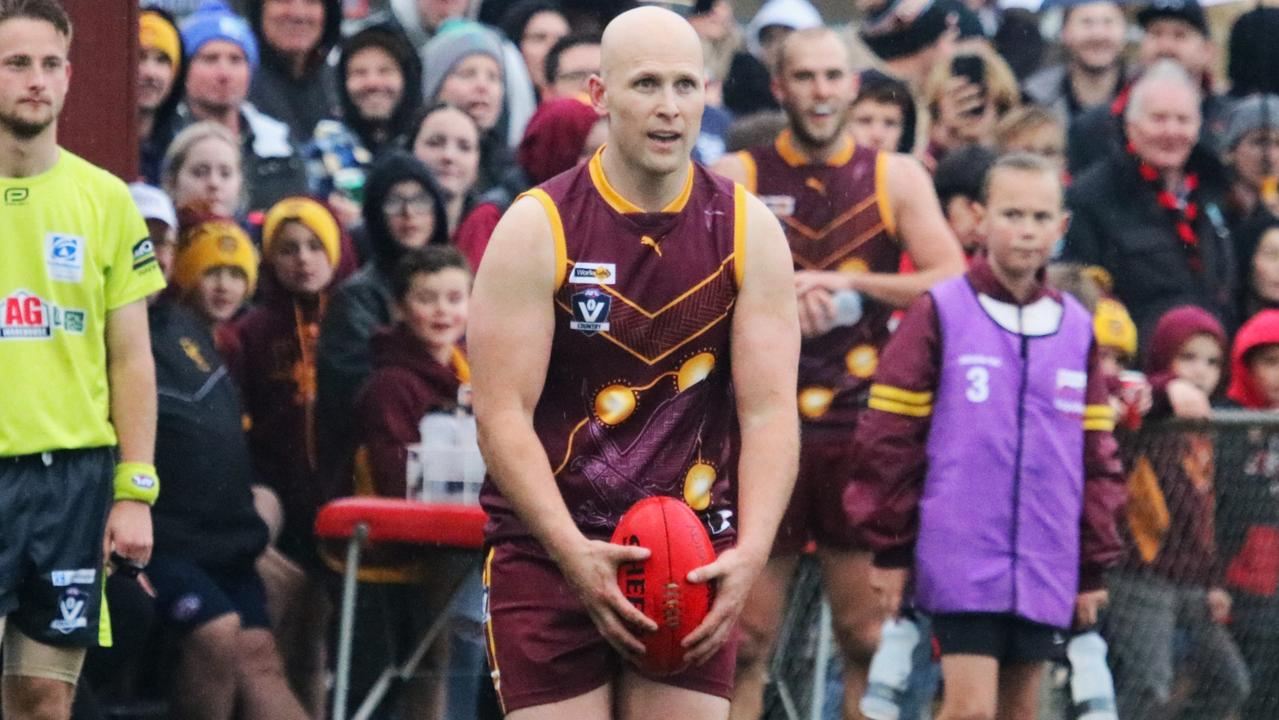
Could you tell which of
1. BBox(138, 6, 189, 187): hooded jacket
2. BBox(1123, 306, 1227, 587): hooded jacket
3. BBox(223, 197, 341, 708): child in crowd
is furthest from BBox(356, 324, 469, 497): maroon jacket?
BBox(1123, 306, 1227, 587): hooded jacket

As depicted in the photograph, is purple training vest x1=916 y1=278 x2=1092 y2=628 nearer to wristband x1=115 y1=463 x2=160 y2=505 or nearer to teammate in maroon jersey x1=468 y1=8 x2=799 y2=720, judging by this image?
teammate in maroon jersey x1=468 y1=8 x2=799 y2=720

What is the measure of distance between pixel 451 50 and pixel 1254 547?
395 centimetres

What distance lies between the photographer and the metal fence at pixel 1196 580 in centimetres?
867

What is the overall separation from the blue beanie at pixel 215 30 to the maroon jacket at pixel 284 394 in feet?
4.51

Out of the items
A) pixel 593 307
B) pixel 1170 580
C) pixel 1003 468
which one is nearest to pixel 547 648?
pixel 593 307

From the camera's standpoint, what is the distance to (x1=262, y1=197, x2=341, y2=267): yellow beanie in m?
8.94

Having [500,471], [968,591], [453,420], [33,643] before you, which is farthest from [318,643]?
[500,471]

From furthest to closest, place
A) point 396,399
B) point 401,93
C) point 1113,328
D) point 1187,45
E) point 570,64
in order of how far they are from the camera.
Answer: point 1187,45 < point 401,93 < point 570,64 < point 1113,328 < point 396,399

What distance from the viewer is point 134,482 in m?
7.10

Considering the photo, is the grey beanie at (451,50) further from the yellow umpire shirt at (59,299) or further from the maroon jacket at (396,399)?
the yellow umpire shirt at (59,299)

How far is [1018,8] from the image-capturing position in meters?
12.1

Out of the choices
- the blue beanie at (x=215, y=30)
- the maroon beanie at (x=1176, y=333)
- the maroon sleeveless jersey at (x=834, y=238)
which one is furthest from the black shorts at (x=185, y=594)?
the maroon beanie at (x=1176, y=333)

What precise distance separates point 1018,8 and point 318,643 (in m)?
5.37

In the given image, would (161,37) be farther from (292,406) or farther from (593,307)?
(593,307)
